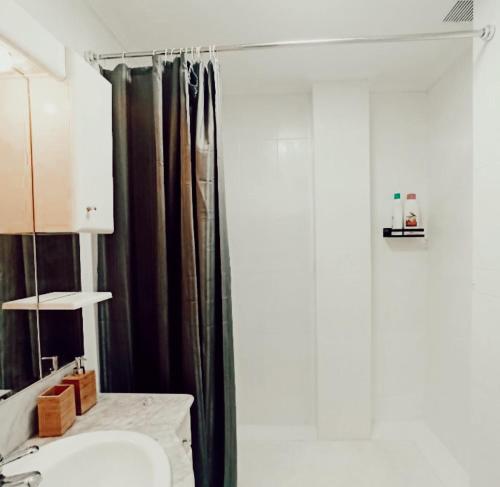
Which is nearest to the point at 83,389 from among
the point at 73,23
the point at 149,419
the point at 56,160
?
the point at 149,419

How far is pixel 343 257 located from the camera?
2.21 metres

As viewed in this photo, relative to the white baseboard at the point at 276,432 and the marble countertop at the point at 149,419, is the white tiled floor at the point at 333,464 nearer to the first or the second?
the white baseboard at the point at 276,432

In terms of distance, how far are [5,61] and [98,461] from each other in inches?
45.9

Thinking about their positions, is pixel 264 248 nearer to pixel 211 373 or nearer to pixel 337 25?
pixel 211 373

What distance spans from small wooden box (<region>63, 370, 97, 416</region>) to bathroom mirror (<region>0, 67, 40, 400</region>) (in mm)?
130

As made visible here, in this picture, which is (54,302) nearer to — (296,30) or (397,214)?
(296,30)

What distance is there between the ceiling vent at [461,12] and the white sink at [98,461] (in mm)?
2070

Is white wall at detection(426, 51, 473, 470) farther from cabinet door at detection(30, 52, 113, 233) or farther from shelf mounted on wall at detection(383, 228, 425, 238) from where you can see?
cabinet door at detection(30, 52, 113, 233)

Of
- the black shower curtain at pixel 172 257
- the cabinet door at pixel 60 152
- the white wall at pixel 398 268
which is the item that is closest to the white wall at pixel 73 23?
the black shower curtain at pixel 172 257

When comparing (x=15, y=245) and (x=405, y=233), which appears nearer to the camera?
(x=15, y=245)

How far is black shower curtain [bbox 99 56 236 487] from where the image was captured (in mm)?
1372

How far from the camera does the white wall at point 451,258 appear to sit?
6.07 feet

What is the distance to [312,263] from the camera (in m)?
2.34

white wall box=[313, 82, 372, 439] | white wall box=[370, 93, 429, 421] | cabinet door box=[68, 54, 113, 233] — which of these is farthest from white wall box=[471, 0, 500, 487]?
cabinet door box=[68, 54, 113, 233]
